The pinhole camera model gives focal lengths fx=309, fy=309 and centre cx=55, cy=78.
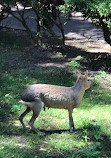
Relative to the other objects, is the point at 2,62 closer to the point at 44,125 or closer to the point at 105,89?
the point at 105,89

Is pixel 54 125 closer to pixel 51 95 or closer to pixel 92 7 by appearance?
pixel 51 95

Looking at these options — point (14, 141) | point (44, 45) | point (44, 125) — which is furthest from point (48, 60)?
point (14, 141)

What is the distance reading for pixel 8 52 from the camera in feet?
34.1

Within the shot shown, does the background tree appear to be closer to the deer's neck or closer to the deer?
the deer's neck

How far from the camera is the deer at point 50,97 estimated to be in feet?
17.1

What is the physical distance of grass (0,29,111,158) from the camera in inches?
183

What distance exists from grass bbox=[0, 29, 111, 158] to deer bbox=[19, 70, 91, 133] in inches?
10.8

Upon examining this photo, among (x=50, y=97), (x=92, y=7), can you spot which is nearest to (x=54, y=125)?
(x=50, y=97)

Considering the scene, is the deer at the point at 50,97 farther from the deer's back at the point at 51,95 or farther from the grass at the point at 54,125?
the grass at the point at 54,125

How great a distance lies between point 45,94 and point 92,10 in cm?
346

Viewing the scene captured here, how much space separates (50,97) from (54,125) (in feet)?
2.49

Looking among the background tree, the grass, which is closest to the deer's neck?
the grass

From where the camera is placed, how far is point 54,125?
5820 mm

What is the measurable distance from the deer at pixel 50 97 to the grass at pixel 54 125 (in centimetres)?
28
